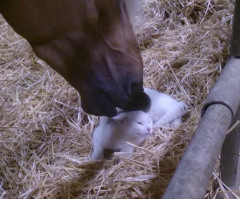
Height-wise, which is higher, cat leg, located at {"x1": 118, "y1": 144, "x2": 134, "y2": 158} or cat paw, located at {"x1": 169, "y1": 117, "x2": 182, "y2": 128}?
cat leg, located at {"x1": 118, "y1": 144, "x2": 134, "y2": 158}

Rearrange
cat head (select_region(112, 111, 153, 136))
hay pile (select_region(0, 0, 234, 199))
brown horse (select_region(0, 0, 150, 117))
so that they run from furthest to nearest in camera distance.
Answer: cat head (select_region(112, 111, 153, 136)), hay pile (select_region(0, 0, 234, 199)), brown horse (select_region(0, 0, 150, 117))

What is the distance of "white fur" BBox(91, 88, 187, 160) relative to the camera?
4.88 feet

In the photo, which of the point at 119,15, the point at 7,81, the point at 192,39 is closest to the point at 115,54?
the point at 119,15

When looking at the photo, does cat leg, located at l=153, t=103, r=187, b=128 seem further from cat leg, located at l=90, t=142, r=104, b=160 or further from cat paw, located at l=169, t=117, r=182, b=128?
cat leg, located at l=90, t=142, r=104, b=160

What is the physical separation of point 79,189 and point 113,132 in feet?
0.85

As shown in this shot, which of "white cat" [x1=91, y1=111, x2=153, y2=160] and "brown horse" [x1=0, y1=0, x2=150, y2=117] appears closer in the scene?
"brown horse" [x1=0, y1=0, x2=150, y2=117]

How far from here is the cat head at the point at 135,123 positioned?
1.48 m

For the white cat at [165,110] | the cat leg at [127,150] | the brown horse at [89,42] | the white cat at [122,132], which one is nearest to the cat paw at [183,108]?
the white cat at [165,110]

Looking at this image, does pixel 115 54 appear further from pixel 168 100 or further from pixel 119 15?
pixel 168 100

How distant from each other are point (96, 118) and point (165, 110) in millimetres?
298

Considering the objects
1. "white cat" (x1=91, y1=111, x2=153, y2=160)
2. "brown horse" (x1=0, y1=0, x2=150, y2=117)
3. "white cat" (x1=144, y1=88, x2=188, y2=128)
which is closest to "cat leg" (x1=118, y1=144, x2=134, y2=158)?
"white cat" (x1=91, y1=111, x2=153, y2=160)

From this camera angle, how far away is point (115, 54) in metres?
1.07

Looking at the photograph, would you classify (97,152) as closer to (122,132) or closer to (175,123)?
(122,132)

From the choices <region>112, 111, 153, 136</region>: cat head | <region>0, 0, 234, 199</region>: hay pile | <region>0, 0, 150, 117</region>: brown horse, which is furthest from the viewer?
<region>112, 111, 153, 136</region>: cat head
